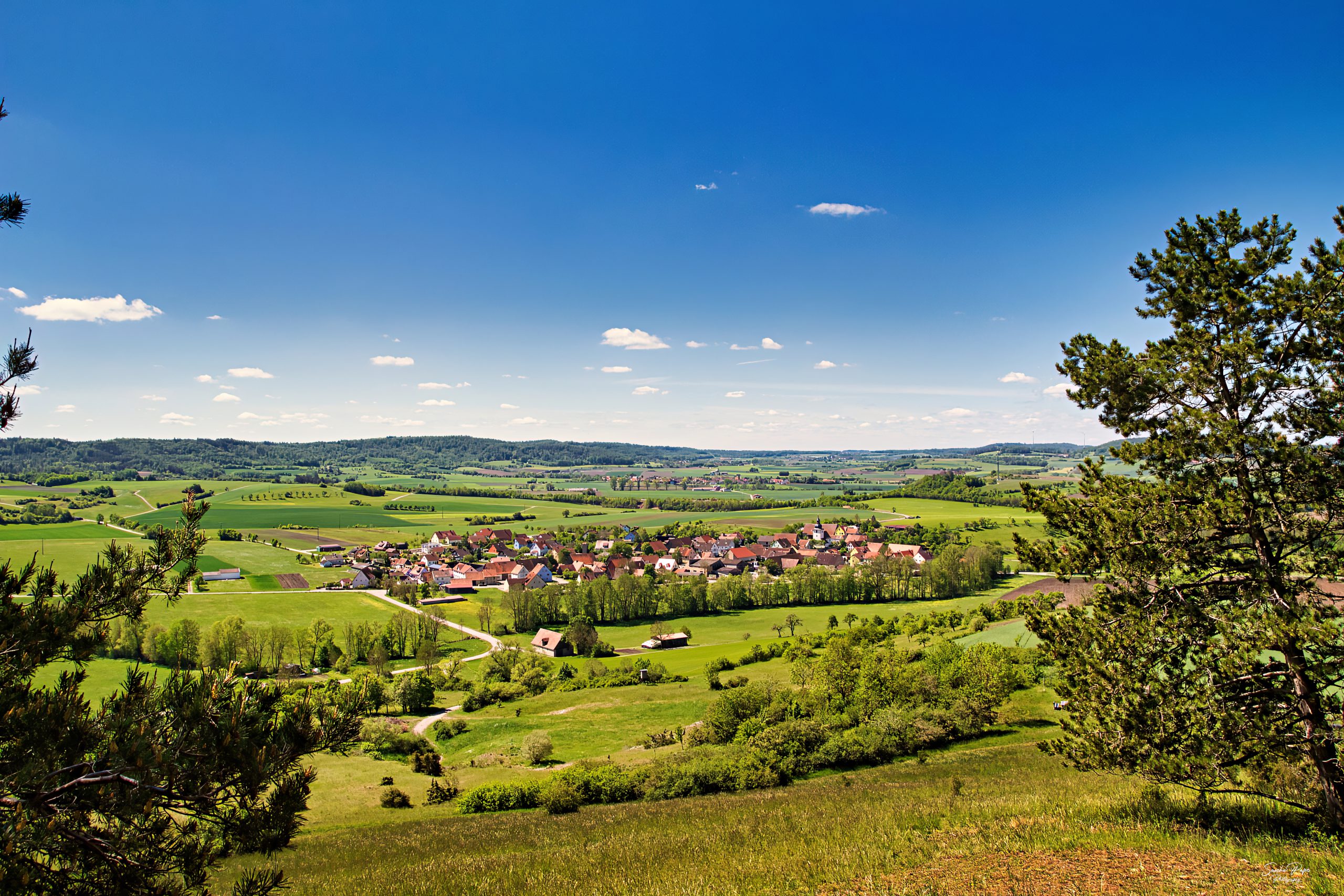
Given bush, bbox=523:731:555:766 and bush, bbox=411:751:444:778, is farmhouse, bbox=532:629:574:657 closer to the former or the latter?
bush, bbox=411:751:444:778

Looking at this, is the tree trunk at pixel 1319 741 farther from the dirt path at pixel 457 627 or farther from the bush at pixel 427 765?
the dirt path at pixel 457 627

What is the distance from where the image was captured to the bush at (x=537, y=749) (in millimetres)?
29188

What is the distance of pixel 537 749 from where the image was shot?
29.4m

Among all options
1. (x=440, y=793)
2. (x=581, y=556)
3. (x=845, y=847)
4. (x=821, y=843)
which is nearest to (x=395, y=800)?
(x=440, y=793)

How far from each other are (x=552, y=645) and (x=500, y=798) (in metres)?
35.6

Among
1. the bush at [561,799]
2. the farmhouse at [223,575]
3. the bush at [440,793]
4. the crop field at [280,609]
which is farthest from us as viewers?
the farmhouse at [223,575]

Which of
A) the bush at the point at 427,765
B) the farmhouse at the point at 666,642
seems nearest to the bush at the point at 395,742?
the bush at the point at 427,765

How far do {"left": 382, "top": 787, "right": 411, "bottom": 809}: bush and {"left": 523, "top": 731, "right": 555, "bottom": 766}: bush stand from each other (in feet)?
20.3

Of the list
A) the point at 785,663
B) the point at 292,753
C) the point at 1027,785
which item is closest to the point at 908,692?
the point at 1027,785

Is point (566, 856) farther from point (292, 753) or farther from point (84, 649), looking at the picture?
point (84, 649)

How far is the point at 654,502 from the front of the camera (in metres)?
174

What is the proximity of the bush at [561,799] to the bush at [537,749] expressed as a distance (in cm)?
791

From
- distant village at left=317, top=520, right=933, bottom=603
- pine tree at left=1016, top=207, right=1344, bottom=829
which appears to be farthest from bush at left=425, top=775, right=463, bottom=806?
distant village at left=317, top=520, right=933, bottom=603

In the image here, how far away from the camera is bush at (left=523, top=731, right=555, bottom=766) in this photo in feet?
95.8
